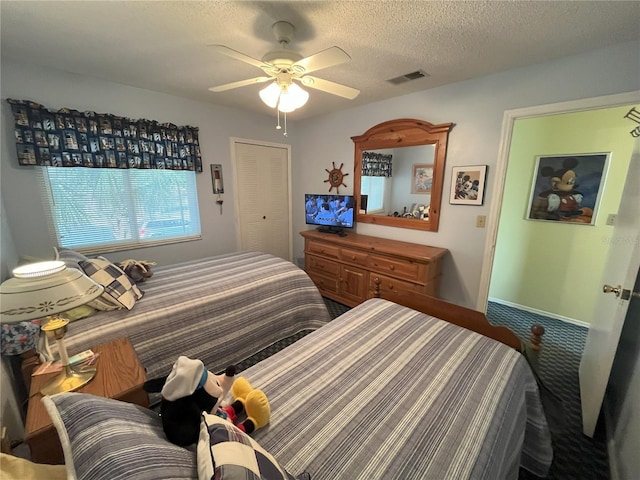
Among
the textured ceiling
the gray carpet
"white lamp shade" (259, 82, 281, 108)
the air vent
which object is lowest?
the gray carpet

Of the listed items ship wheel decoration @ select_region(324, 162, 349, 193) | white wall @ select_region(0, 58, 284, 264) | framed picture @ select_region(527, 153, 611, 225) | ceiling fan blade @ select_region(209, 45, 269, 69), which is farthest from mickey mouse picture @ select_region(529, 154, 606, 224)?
white wall @ select_region(0, 58, 284, 264)

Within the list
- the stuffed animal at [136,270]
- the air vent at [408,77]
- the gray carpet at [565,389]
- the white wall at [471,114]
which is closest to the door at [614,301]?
the gray carpet at [565,389]

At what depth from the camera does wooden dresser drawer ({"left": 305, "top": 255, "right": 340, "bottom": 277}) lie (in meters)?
3.16

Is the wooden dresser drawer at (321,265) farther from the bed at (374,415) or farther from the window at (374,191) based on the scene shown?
the bed at (374,415)

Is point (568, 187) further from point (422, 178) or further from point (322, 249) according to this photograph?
point (322, 249)

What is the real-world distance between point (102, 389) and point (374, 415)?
3.88ft

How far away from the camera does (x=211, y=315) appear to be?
194 cm

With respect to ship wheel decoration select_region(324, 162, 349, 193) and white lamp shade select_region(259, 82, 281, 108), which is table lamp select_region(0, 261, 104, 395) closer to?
white lamp shade select_region(259, 82, 281, 108)

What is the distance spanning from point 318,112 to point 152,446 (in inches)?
143

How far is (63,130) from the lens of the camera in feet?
7.35

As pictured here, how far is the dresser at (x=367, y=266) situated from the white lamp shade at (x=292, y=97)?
1467 mm

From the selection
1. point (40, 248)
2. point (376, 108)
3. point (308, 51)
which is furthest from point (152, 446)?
point (376, 108)

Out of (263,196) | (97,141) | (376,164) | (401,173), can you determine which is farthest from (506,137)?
(97,141)

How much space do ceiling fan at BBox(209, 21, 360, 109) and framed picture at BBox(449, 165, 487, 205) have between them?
139cm
